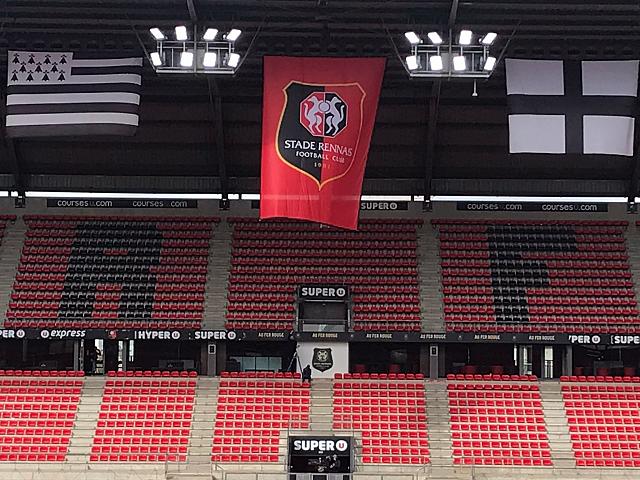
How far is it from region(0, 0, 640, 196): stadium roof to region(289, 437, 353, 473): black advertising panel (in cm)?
1190

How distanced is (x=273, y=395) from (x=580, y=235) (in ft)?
47.9

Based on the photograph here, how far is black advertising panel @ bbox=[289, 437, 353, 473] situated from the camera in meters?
26.4

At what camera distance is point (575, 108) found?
2497 centimetres

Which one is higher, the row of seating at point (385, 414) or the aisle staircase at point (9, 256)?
the aisle staircase at point (9, 256)

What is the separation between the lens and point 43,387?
30219mm

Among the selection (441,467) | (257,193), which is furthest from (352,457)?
(257,193)

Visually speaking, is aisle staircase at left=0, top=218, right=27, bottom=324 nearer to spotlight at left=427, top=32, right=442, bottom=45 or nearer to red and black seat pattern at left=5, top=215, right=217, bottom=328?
red and black seat pattern at left=5, top=215, right=217, bottom=328

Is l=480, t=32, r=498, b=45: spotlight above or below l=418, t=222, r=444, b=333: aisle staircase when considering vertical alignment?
above

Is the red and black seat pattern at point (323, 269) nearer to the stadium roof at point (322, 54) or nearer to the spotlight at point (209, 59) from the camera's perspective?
the stadium roof at point (322, 54)

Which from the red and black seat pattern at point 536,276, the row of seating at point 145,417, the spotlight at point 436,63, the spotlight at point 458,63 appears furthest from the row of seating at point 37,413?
the spotlight at point 458,63

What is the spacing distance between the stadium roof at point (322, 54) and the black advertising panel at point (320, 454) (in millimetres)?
11905

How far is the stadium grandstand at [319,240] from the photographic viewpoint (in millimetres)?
25328

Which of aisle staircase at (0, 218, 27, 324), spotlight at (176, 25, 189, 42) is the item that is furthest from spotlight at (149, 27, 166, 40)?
aisle staircase at (0, 218, 27, 324)

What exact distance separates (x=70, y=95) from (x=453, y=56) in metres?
11.1
